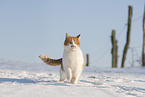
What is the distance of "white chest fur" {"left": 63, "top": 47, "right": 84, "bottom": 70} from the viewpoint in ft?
15.5

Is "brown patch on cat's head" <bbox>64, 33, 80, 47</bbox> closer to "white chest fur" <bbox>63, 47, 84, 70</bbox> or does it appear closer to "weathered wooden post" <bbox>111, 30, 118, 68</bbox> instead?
"white chest fur" <bbox>63, 47, 84, 70</bbox>

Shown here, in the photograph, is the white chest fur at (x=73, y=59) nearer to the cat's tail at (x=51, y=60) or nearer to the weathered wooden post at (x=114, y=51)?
the cat's tail at (x=51, y=60)

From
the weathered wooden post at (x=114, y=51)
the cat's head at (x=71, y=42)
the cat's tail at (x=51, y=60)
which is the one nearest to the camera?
the cat's head at (x=71, y=42)

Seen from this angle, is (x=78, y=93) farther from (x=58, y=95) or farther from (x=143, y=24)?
(x=143, y=24)

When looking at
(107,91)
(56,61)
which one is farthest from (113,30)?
(107,91)

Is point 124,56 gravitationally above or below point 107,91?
above

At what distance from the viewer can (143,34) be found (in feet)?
41.9

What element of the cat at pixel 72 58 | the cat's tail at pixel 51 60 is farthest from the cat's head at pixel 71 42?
the cat's tail at pixel 51 60

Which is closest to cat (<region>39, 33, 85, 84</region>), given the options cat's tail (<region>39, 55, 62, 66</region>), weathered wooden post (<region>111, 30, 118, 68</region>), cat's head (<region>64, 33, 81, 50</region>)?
cat's head (<region>64, 33, 81, 50</region>)

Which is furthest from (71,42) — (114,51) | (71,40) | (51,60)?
(114,51)

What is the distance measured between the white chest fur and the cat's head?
87 mm

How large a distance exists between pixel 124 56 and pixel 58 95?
410 inches

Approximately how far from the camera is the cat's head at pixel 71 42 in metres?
4.65

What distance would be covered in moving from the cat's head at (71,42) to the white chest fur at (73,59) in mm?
87
